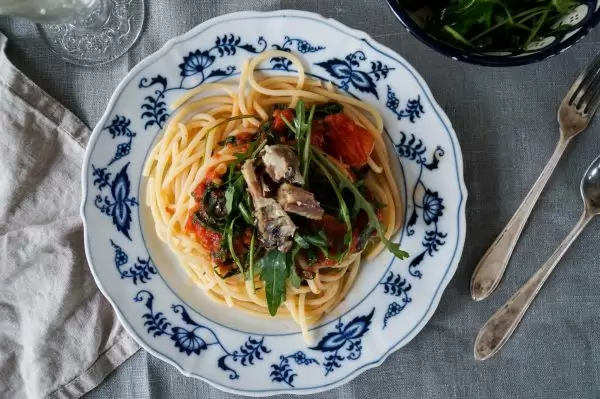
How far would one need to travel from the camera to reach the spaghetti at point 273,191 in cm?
235

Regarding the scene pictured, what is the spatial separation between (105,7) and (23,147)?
72 cm

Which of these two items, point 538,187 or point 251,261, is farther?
point 538,187

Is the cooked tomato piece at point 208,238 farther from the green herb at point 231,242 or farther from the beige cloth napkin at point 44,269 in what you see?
the beige cloth napkin at point 44,269

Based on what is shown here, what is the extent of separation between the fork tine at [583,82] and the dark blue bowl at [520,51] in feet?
2.17

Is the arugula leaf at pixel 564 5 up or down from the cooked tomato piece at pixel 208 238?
up

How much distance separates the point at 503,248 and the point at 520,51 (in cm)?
93

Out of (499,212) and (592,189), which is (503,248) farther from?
(592,189)

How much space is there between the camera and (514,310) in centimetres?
275

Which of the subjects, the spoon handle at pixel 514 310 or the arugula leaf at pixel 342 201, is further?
the spoon handle at pixel 514 310

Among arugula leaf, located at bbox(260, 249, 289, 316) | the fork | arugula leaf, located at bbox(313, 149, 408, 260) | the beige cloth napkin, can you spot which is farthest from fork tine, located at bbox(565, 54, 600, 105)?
the beige cloth napkin

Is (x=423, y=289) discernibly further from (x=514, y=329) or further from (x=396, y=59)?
(x=396, y=59)

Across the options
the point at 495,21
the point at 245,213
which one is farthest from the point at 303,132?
the point at 495,21

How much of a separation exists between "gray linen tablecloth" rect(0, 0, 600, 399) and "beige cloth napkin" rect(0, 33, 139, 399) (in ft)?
0.89

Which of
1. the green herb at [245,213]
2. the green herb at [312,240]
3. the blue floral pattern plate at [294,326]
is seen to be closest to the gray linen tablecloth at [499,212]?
the blue floral pattern plate at [294,326]
